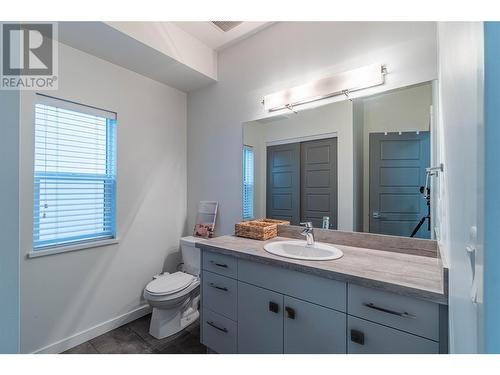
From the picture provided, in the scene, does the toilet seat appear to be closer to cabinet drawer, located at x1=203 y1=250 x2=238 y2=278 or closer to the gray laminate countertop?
cabinet drawer, located at x1=203 y1=250 x2=238 y2=278

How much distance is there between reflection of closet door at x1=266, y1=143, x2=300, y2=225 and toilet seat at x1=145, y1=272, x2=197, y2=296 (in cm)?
92

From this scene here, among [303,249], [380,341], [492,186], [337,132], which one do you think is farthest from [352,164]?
[492,186]

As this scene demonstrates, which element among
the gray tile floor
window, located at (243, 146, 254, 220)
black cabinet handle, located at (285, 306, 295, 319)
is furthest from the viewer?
window, located at (243, 146, 254, 220)

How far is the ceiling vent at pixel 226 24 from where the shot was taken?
2010 mm

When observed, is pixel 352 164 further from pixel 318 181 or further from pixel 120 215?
pixel 120 215

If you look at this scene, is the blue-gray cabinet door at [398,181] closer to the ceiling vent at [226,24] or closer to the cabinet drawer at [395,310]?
the cabinet drawer at [395,310]

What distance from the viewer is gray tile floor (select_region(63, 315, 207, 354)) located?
178 cm

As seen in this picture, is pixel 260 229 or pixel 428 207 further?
pixel 260 229

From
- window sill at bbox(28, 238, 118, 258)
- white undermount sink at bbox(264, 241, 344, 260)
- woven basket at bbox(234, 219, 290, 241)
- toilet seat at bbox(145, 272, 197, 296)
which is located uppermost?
woven basket at bbox(234, 219, 290, 241)

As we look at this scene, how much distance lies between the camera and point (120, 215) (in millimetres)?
2137

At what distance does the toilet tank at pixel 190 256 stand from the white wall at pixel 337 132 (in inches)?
43.9

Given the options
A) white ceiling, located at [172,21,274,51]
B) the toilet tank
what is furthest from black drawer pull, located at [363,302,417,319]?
white ceiling, located at [172,21,274,51]

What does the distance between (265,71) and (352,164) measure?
1.15m
